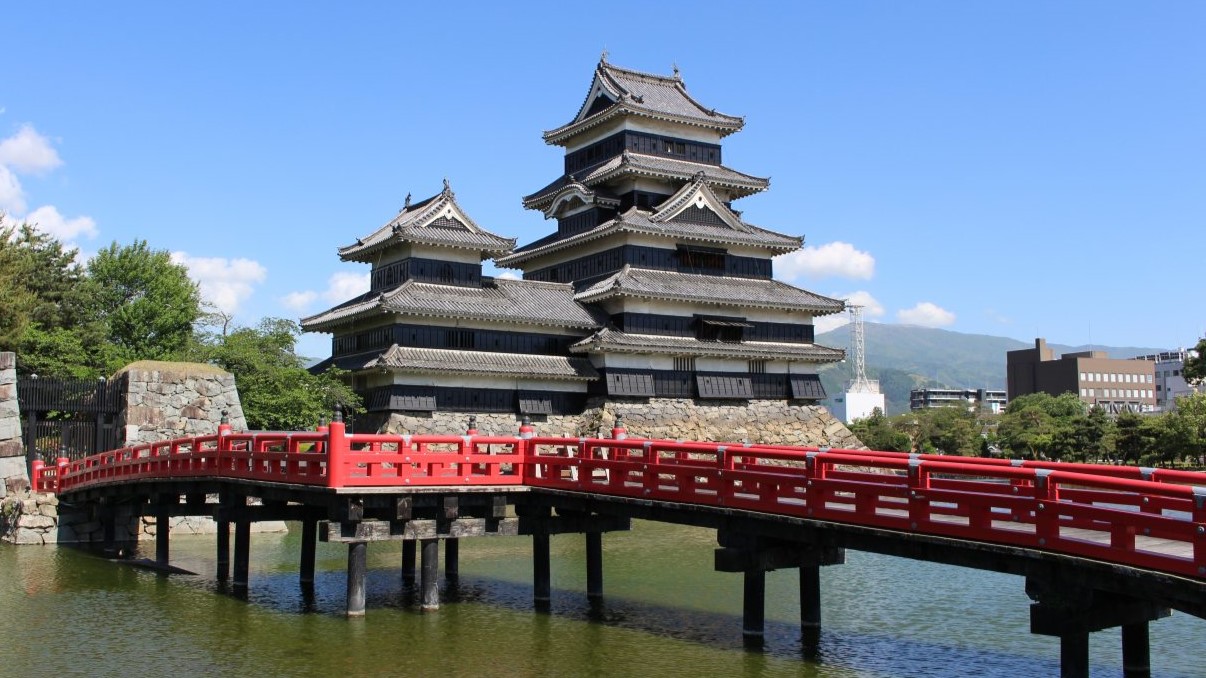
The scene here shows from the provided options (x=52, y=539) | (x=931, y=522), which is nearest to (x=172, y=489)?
(x=52, y=539)

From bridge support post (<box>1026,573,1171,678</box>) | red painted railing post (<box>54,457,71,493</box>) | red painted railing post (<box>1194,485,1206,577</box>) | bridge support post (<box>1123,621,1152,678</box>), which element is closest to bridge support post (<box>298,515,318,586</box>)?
red painted railing post (<box>54,457,71,493</box>)

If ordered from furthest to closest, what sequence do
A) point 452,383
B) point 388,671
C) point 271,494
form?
point 452,383 → point 271,494 → point 388,671

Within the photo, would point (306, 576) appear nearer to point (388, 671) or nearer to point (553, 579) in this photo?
point (553, 579)

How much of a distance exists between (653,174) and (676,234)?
474cm

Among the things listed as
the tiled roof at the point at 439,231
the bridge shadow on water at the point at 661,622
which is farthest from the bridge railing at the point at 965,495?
the tiled roof at the point at 439,231

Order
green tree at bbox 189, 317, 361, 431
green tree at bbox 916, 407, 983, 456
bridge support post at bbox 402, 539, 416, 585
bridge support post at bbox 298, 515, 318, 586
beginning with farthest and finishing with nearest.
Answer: green tree at bbox 916, 407, 983, 456 < green tree at bbox 189, 317, 361, 431 < bridge support post at bbox 402, 539, 416, 585 < bridge support post at bbox 298, 515, 318, 586

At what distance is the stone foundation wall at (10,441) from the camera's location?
34844 millimetres

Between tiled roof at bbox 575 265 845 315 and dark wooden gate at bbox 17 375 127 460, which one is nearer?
dark wooden gate at bbox 17 375 127 460

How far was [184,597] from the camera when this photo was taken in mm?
24891

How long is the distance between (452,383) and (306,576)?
79.3 ft

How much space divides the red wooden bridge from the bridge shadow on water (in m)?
0.62

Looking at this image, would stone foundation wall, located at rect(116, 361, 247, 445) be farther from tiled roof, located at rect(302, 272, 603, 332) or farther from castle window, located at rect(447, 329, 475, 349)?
castle window, located at rect(447, 329, 475, 349)

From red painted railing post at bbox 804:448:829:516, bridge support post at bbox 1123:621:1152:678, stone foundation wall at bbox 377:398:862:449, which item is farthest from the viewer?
stone foundation wall at bbox 377:398:862:449

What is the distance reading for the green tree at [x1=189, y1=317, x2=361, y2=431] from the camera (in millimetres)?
45625
